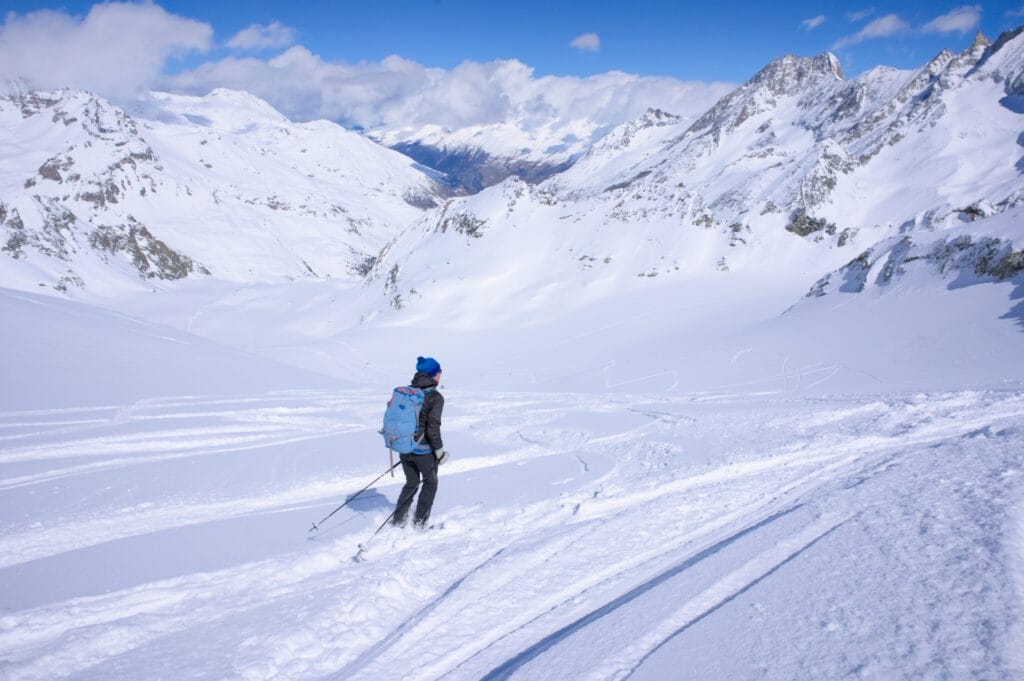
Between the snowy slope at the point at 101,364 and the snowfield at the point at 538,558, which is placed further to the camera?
the snowy slope at the point at 101,364

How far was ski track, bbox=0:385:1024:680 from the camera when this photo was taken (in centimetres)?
386

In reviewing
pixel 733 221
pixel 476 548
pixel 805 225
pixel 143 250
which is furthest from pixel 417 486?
pixel 143 250

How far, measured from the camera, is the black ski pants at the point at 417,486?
6168 millimetres

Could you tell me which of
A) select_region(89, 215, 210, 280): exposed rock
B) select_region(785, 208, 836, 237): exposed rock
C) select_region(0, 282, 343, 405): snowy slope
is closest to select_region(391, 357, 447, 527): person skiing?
select_region(0, 282, 343, 405): snowy slope

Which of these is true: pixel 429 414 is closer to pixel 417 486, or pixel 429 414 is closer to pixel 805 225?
pixel 417 486

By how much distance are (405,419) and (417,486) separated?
0.78m

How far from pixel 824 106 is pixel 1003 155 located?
200 ft

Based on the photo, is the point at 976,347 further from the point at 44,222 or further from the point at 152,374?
the point at 44,222

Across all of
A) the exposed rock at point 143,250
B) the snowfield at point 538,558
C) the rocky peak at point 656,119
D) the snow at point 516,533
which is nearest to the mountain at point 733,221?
the snow at point 516,533

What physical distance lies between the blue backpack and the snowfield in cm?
96

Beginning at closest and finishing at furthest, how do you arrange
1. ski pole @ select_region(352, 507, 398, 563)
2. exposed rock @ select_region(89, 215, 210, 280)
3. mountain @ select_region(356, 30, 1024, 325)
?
ski pole @ select_region(352, 507, 398, 563), mountain @ select_region(356, 30, 1024, 325), exposed rock @ select_region(89, 215, 210, 280)

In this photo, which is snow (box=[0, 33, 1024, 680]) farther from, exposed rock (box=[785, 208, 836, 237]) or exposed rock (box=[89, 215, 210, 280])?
exposed rock (box=[89, 215, 210, 280])

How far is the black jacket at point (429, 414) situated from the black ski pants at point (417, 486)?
223mm

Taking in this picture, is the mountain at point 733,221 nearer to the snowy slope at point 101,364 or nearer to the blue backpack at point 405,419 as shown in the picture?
the snowy slope at point 101,364
